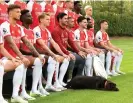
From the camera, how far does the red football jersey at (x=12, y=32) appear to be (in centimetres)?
773

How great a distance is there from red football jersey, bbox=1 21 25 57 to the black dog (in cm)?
163

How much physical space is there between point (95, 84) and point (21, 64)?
2.18 metres

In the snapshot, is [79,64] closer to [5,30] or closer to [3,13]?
[3,13]

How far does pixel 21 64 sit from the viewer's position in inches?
292

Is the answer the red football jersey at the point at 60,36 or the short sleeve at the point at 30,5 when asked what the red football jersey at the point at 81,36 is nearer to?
the red football jersey at the point at 60,36

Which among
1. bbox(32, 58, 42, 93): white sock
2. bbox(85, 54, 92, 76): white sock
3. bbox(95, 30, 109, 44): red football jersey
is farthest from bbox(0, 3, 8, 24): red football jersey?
bbox(95, 30, 109, 44): red football jersey

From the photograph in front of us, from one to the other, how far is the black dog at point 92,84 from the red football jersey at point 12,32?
64.1 inches

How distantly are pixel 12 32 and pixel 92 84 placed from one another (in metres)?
2.16

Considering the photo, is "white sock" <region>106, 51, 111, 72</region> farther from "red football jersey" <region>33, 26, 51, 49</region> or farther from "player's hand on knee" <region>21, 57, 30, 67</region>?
"player's hand on knee" <region>21, 57, 30, 67</region>

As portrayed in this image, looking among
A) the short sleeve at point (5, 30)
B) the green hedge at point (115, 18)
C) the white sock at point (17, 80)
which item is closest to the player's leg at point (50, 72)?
the short sleeve at point (5, 30)

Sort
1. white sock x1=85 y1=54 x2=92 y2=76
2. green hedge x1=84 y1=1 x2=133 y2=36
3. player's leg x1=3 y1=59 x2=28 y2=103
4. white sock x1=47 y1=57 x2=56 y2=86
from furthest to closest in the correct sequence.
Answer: green hedge x1=84 y1=1 x2=133 y2=36 → white sock x1=85 y1=54 x2=92 y2=76 → white sock x1=47 y1=57 x2=56 y2=86 → player's leg x1=3 y1=59 x2=28 y2=103

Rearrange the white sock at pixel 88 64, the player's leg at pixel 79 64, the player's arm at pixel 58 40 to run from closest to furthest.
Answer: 1. the player's arm at pixel 58 40
2. the player's leg at pixel 79 64
3. the white sock at pixel 88 64

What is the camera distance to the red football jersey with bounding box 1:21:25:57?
7730 mm

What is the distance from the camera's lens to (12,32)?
798cm
